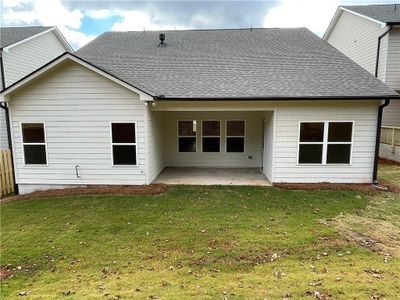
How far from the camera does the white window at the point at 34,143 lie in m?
9.39

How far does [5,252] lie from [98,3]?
10.7 metres

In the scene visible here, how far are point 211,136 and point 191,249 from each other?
7.71 meters

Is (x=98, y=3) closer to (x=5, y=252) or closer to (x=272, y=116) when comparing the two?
(x=272, y=116)

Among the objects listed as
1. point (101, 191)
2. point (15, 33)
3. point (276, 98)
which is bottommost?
point (101, 191)

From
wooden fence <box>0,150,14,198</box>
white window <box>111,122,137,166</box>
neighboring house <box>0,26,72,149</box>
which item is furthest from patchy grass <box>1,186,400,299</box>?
neighboring house <box>0,26,72,149</box>

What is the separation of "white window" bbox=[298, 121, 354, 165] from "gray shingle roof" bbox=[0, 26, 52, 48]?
14449mm

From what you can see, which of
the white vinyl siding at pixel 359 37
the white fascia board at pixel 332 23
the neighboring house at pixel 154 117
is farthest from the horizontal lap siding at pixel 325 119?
the white fascia board at pixel 332 23

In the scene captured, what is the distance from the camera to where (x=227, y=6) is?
13.9m

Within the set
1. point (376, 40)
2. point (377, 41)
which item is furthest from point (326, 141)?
point (376, 40)

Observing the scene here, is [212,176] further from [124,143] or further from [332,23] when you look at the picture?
[332,23]

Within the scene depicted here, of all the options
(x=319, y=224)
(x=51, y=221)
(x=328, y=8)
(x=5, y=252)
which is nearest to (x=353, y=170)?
(x=319, y=224)

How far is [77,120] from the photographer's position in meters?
9.27

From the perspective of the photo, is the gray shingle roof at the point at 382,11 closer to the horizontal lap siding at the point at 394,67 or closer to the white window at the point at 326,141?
the horizontal lap siding at the point at 394,67

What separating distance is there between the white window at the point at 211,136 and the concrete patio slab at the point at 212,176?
103 cm
